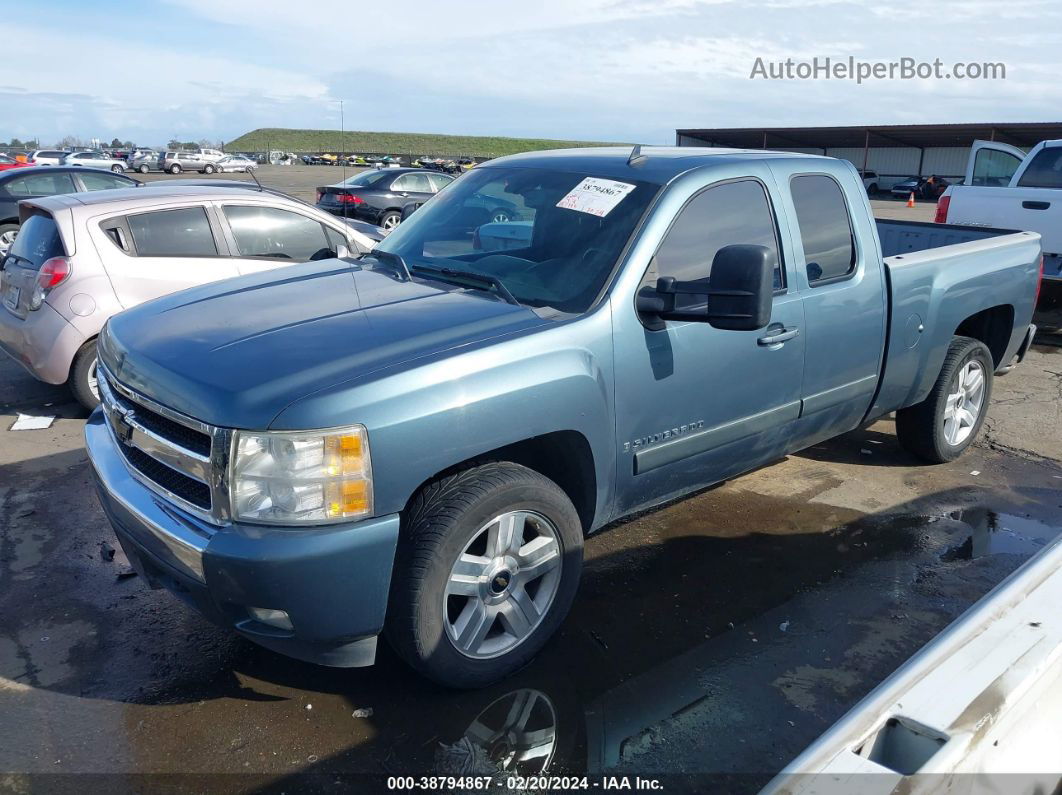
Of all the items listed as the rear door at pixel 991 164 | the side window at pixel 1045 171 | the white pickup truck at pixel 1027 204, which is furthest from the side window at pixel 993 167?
the side window at pixel 1045 171

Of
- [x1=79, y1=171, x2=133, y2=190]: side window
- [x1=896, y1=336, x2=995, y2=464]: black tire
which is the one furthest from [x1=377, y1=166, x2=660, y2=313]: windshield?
[x1=79, y1=171, x2=133, y2=190]: side window

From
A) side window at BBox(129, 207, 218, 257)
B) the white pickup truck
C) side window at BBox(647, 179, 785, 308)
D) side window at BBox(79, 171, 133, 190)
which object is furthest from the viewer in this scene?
side window at BBox(79, 171, 133, 190)

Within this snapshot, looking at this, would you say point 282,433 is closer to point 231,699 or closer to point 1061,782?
point 231,699

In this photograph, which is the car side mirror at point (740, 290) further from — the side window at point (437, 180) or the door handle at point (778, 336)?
the side window at point (437, 180)

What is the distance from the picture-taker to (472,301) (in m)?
3.42

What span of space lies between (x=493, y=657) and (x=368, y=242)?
5.06 meters

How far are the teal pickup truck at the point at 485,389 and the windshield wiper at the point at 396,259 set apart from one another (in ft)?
0.07

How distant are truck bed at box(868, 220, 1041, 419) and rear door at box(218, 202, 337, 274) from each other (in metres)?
4.29

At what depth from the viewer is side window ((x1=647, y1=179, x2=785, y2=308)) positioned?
361 centimetres

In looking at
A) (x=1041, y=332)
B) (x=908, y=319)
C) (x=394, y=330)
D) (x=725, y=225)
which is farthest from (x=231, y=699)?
(x=1041, y=332)

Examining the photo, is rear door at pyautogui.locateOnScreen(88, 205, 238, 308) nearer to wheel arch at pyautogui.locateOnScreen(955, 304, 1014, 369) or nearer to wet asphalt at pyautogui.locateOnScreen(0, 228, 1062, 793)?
wet asphalt at pyautogui.locateOnScreen(0, 228, 1062, 793)

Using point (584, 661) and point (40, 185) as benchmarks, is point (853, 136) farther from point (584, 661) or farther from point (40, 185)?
point (584, 661)

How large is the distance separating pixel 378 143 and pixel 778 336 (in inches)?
3862

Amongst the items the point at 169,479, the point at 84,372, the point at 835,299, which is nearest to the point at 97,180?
the point at 84,372
